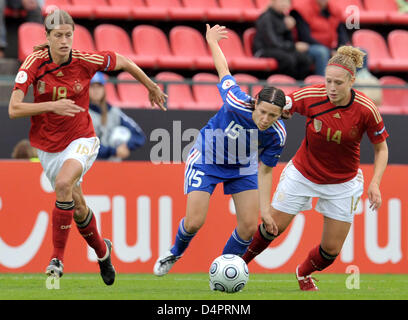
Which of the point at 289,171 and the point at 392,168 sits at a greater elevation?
the point at 392,168

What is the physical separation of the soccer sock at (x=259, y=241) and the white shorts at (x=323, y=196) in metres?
0.25

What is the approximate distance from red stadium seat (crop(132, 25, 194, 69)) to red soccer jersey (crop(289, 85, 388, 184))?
226 inches

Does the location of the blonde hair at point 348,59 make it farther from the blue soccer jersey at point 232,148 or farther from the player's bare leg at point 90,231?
the player's bare leg at point 90,231

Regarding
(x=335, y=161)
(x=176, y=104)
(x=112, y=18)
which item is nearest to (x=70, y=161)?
(x=335, y=161)

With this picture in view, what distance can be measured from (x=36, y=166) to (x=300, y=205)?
3.52 metres

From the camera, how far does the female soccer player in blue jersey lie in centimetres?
770

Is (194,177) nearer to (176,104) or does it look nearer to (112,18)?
(176,104)

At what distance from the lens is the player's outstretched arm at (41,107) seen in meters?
7.32

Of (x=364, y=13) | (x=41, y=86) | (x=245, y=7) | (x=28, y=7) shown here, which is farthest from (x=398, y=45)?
(x=41, y=86)

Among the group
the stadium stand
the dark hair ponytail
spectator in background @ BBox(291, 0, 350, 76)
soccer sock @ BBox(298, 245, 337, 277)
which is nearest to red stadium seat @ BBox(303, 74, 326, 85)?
the stadium stand

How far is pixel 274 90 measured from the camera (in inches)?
291

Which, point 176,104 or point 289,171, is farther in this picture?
point 176,104

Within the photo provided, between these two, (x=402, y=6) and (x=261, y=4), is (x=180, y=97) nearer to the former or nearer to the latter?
(x=261, y=4)

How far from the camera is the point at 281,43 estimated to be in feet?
44.2
